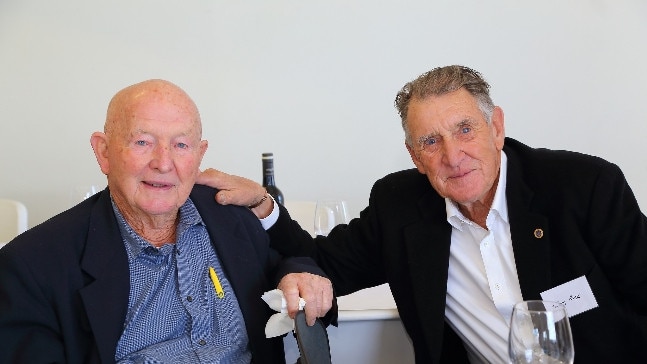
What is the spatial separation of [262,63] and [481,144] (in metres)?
2.66

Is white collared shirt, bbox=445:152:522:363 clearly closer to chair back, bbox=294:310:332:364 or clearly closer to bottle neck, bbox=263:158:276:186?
chair back, bbox=294:310:332:364

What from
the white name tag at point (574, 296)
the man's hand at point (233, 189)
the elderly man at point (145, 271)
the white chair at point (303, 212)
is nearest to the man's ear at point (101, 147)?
the elderly man at point (145, 271)

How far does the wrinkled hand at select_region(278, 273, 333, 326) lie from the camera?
5.41ft

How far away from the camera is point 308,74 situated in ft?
14.3

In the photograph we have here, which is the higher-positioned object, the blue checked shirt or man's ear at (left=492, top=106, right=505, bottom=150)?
man's ear at (left=492, top=106, right=505, bottom=150)

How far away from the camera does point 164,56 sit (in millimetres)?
4246

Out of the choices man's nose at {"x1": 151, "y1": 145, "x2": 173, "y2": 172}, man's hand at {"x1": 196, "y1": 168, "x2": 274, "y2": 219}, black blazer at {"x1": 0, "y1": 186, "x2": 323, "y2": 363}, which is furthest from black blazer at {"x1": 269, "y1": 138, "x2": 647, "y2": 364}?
man's nose at {"x1": 151, "y1": 145, "x2": 173, "y2": 172}

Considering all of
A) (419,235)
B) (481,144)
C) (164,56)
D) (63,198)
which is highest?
(164,56)

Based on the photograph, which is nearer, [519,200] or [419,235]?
[519,200]

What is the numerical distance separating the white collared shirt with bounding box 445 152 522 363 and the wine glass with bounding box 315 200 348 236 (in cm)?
75

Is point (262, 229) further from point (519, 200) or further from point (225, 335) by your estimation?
point (519, 200)

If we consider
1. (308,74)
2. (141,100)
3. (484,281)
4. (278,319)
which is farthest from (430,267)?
(308,74)

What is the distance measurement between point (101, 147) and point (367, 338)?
3.30 ft

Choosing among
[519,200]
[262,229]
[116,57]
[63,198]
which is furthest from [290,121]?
[519,200]
